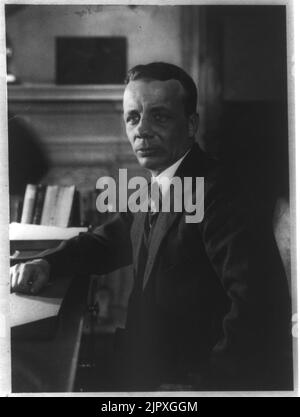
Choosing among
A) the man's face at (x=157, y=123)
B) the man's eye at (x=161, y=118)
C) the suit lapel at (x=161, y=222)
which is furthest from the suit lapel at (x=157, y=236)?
the man's eye at (x=161, y=118)

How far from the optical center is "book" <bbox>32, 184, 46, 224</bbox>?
4.72 ft

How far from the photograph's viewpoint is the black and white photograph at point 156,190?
1262 millimetres

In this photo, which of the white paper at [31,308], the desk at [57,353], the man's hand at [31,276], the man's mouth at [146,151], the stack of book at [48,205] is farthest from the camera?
the stack of book at [48,205]

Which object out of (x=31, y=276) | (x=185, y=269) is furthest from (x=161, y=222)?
(x=31, y=276)

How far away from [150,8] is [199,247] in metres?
0.67

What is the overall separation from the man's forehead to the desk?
1.74ft

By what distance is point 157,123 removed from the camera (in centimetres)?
131

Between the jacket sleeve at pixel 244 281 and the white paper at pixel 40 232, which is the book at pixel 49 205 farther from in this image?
the jacket sleeve at pixel 244 281

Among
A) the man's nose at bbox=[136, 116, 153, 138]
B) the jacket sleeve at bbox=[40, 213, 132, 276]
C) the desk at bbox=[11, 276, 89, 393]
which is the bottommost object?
the desk at bbox=[11, 276, 89, 393]

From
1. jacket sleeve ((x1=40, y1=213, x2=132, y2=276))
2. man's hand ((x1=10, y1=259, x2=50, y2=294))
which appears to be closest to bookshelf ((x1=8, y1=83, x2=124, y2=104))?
jacket sleeve ((x1=40, y1=213, x2=132, y2=276))

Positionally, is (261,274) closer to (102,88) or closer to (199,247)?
(199,247)

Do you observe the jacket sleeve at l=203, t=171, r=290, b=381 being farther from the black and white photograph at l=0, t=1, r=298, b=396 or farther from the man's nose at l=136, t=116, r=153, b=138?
the man's nose at l=136, t=116, r=153, b=138

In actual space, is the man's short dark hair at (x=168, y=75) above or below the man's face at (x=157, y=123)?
Result: above
